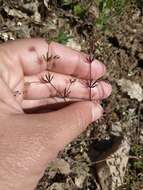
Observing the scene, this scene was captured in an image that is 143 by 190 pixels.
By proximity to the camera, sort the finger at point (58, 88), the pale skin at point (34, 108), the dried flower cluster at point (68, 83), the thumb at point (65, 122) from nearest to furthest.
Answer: the pale skin at point (34, 108)
the thumb at point (65, 122)
the dried flower cluster at point (68, 83)
the finger at point (58, 88)

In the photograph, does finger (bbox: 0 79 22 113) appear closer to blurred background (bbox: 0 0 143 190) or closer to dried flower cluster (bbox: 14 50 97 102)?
dried flower cluster (bbox: 14 50 97 102)

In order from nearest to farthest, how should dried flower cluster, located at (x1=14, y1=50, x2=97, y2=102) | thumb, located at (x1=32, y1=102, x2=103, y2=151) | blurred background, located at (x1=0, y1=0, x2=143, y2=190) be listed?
1. thumb, located at (x1=32, y1=102, x2=103, y2=151)
2. dried flower cluster, located at (x1=14, y1=50, x2=97, y2=102)
3. blurred background, located at (x1=0, y1=0, x2=143, y2=190)

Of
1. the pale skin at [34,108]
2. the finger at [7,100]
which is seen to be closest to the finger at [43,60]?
the pale skin at [34,108]

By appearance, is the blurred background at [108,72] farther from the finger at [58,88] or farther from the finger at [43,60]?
the finger at [43,60]

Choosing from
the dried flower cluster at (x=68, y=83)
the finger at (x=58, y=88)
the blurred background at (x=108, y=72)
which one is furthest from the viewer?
the blurred background at (x=108, y=72)

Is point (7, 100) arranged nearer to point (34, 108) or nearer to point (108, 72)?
point (34, 108)

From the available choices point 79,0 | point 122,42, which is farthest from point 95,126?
point 79,0

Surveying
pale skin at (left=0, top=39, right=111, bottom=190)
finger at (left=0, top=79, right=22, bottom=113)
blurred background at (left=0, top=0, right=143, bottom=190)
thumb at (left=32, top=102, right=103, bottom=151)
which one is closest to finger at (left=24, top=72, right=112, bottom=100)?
pale skin at (left=0, top=39, right=111, bottom=190)
